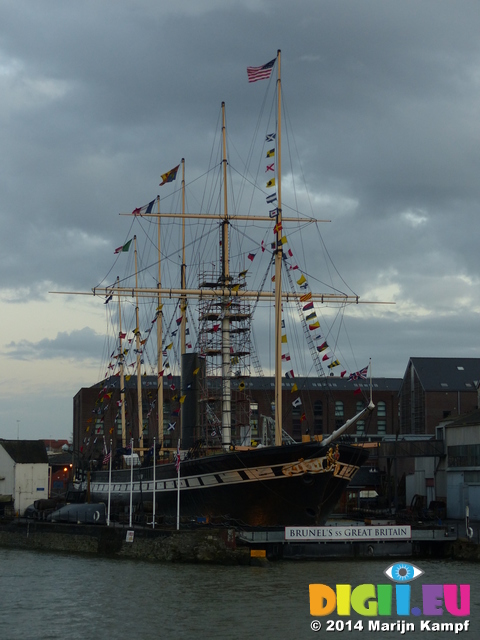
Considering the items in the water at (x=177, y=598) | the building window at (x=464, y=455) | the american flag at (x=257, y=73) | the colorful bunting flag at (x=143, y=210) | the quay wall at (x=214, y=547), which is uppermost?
the american flag at (x=257, y=73)

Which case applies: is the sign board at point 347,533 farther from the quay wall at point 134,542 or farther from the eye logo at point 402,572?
the eye logo at point 402,572

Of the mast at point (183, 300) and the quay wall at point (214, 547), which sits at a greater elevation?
the mast at point (183, 300)

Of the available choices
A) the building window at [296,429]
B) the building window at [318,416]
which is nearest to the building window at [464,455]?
the building window at [318,416]

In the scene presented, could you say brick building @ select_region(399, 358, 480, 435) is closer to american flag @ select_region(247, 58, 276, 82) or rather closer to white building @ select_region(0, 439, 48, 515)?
white building @ select_region(0, 439, 48, 515)

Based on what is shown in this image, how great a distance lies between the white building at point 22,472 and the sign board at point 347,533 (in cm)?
2702

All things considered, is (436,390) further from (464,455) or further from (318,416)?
(464,455)

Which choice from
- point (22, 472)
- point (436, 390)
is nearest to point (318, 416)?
point (436, 390)

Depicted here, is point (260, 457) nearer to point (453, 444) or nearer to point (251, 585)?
point (251, 585)

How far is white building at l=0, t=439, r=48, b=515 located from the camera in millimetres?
62594

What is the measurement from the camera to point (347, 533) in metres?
42.6

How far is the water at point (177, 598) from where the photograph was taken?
2675cm

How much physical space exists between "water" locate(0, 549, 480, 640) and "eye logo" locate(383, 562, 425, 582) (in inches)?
12.2

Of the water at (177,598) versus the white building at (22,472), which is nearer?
the water at (177,598)

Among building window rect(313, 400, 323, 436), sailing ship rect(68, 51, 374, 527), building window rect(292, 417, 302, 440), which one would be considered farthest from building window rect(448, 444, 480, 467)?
building window rect(292, 417, 302, 440)
